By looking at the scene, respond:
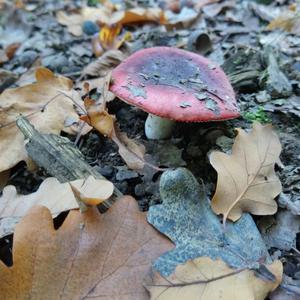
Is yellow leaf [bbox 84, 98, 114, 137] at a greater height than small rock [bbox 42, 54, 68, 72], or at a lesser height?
greater

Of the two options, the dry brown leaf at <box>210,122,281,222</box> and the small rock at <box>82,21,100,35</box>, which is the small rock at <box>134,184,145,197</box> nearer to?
the dry brown leaf at <box>210,122,281,222</box>

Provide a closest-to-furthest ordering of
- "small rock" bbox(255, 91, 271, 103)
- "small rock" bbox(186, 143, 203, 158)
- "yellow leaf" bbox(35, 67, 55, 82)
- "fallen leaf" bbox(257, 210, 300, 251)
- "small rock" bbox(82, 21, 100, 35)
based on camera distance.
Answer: "fallen leaf" bbox(257, 210, 300, 251) < "small rock" bbox(186, 143, 203, 158) < "small rock" bbox(255, 91, 271, 103) < "yellow leaf" bbox(35, 67, 55, 82) < "small rock" bbox(82, 21, 100, 35)

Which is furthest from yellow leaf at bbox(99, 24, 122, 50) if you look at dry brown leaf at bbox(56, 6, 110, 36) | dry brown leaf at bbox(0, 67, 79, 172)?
dry brown leaf at bbox(0, 67, 79, 172)

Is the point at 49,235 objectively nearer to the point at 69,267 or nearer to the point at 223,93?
Result: the point at 69,267

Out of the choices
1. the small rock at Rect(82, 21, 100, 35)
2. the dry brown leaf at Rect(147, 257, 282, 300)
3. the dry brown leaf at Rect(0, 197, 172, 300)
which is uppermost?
the dry brown leaf at Rect(0, 197, 172, 300)

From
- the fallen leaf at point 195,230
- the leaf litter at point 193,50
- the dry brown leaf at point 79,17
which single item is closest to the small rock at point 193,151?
the leaf litter at point 193,50

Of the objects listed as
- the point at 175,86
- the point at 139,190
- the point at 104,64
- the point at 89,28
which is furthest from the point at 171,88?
the point at 89,28

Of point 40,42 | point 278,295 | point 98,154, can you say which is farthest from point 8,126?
point 40,42
